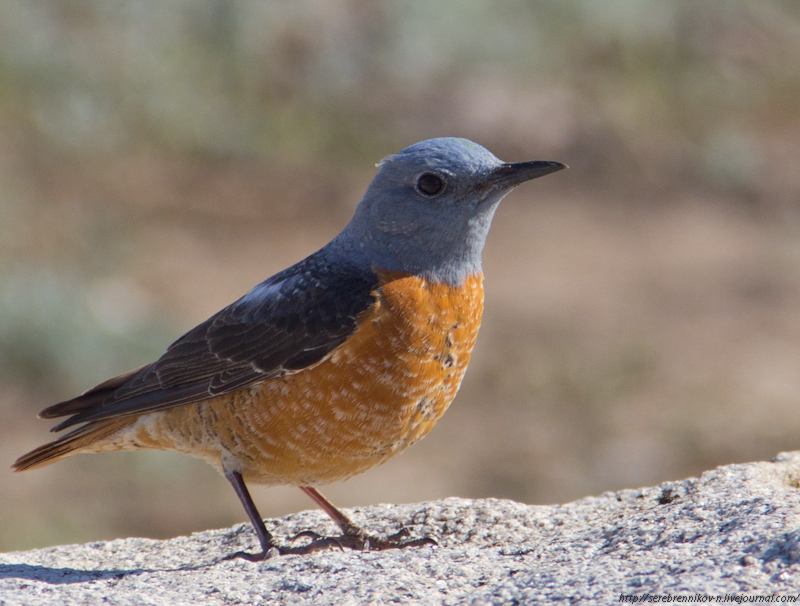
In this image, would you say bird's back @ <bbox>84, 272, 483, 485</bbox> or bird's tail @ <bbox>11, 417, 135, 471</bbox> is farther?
bird's tail @ <bbox>11, 417, 135, 471</bbox>

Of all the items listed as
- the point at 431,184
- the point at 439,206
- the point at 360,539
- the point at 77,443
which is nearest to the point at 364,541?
the point at 360,539

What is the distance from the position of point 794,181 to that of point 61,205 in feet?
37.9

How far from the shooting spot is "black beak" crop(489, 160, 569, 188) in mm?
5453

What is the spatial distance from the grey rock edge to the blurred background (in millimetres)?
4189

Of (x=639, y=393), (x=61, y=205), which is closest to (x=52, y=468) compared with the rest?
(x=61, y=205)

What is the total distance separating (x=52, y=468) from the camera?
10586mm

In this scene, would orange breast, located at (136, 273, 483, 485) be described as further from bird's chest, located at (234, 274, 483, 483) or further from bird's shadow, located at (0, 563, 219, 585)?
bird's shadow, located at (0, 563, 219, 585)

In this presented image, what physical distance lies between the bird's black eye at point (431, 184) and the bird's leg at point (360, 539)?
190cm

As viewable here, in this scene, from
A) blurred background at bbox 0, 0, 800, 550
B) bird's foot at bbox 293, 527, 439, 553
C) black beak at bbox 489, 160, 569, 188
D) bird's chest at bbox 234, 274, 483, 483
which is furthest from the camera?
blurred background at bbox 0, 0, 800, 550

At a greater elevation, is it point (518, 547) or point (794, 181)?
point (794, 181)

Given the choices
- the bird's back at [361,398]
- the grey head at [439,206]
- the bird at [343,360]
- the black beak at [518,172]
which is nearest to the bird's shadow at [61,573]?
the bird at [343,360]

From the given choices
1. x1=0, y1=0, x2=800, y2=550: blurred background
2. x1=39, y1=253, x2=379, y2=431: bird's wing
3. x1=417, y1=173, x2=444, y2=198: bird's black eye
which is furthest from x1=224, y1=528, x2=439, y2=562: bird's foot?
x1=0, y1=0, x2=800, y2=550: blurred background

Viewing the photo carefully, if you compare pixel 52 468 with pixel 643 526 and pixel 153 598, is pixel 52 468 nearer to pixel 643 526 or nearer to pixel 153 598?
pixel 153 598

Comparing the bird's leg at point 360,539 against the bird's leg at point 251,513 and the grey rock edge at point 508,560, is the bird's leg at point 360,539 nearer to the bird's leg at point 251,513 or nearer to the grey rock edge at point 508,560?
the grey rock edge at point 508,560
